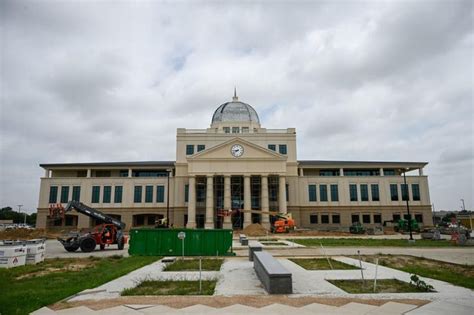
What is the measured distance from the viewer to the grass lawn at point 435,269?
12455 mm

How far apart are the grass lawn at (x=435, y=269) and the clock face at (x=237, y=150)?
36.1 m

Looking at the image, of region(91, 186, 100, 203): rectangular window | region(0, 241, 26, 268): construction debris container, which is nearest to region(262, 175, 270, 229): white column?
region(91, 186, 100, 203): rectangular window

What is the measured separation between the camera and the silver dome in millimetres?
65750

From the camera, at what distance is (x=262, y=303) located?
8758 mm

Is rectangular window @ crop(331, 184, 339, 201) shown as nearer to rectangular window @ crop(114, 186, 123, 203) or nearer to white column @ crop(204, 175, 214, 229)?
white column @ crop(204, 175, 214, 229)

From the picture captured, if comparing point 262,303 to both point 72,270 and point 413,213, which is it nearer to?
point 72,270

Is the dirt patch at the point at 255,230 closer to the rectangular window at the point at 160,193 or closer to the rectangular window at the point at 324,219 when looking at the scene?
the rectangular window at the point at 324,219

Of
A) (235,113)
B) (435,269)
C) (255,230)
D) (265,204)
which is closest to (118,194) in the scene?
(265,204)

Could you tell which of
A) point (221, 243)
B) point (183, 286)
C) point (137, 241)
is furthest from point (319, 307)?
point (137, 241)

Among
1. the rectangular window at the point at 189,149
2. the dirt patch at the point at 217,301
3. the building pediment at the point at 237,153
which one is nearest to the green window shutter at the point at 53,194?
the rectangular window at the point at 189,149

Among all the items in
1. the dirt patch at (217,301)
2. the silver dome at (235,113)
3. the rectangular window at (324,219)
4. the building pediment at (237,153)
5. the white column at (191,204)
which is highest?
the silver dome at (235,113)

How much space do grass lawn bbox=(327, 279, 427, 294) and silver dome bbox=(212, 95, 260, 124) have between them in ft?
180

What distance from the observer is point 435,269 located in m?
15.7

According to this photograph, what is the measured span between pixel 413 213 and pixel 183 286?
60.2 m
